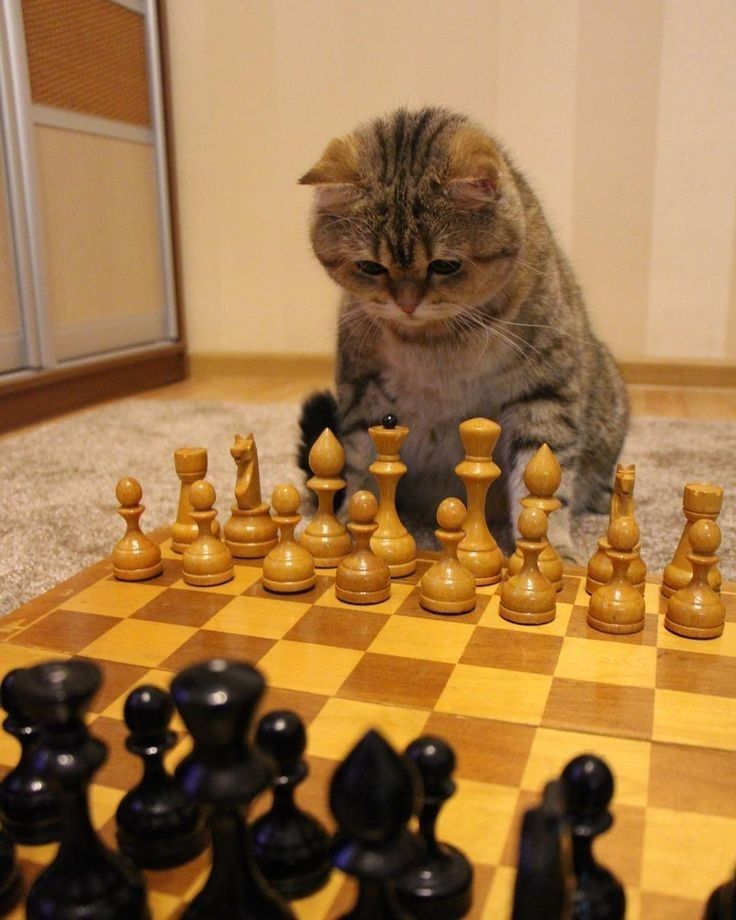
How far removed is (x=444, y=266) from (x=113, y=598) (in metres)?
0.78

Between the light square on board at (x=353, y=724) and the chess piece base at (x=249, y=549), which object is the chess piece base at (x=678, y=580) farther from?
the chess piece base at (x=249, y=549)

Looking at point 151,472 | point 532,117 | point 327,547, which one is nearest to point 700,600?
point 327,547

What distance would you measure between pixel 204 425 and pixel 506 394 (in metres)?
1.39

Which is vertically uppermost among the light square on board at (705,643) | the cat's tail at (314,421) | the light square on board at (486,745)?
the cat's tail at (314,421)

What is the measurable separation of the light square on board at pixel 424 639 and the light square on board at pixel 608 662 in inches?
4.4

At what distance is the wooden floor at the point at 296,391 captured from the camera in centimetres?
301

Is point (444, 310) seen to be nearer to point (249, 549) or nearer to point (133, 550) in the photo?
point (249, 549)

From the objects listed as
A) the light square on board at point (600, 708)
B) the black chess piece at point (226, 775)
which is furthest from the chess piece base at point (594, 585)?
the black chess piece at point (226, 775)

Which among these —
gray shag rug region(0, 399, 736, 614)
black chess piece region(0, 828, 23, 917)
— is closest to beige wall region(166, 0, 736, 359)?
gray shag rug region(0, 399, 736, 614)

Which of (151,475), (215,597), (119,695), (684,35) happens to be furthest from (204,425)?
(684,35)

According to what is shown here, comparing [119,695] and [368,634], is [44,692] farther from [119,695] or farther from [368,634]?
[368,634]

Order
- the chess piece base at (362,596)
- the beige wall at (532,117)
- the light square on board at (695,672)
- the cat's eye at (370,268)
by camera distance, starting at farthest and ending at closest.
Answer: the beige wall at (532,117), the cat's eye at (370,268), the chess piece base at (362,596), the light square on board at (695,672)

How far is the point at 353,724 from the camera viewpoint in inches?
31.1

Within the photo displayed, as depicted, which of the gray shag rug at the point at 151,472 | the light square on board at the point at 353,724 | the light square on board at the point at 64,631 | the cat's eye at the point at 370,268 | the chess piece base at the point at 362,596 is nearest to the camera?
the light square on board at the point at 353,724
